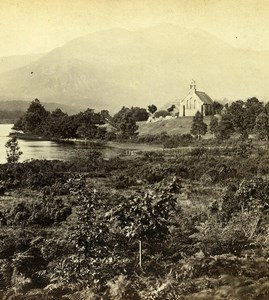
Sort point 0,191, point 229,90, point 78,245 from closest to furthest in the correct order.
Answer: point 78,245 → point 0,191 → point 229,90

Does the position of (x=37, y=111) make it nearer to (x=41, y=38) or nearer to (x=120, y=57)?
(x=41, y=38)

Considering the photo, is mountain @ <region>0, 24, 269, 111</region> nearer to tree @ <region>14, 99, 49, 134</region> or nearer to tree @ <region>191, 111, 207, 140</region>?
tree @ <region>14, 99, 49, 134</region>

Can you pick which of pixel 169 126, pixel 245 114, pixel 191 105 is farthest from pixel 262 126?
pixel 169 126

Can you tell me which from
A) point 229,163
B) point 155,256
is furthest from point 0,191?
point 229,163

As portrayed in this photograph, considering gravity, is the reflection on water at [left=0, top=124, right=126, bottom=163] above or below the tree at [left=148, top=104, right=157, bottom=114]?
below

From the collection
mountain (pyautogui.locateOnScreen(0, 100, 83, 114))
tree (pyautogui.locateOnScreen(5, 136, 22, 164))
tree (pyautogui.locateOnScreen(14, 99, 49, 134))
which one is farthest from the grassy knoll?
tree (pyautogui.locateOnScreen(5, 136, 22, 164))

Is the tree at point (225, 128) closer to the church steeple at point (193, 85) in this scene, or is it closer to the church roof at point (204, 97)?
the church roof at point (204, 97)

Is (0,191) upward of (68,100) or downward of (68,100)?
downward
